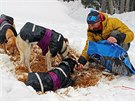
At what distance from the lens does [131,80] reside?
5.95 metres

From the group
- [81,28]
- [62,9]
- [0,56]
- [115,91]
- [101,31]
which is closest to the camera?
[115,91]

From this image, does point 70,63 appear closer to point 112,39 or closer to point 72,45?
point 112,39

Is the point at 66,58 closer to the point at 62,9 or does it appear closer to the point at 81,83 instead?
the point at 81,83

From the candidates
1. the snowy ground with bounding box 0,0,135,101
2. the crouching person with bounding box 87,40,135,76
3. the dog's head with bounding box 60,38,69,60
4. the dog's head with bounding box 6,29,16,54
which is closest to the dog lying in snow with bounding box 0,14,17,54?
the dog's head with bounding box 6,29,16,54

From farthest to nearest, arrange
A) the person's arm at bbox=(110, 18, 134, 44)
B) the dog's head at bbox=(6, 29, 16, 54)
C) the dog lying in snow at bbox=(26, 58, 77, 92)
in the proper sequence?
the dog's head at bbox=(6, 29, 16, 54) → the person's arm at bbox=(110, 18, 134, 44) → the dog lying in snow at bbox=(26, 58, 77, 92)

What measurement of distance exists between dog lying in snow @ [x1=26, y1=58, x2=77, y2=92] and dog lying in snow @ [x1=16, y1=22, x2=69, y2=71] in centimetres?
36

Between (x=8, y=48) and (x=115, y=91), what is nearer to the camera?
(x=115, y=91)

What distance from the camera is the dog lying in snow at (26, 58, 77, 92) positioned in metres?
5.55

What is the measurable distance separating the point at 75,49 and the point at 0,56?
1603 mm

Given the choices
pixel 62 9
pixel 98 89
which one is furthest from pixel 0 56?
pixel 62 9

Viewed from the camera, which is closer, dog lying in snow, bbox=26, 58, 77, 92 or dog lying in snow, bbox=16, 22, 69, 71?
dog lying in snow, bbox=26, 58, 77, 92

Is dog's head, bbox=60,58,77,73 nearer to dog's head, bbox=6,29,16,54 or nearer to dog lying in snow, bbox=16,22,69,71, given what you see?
dog lying in snow, bbox=16,22,69,71

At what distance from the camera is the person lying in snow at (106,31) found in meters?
6.02

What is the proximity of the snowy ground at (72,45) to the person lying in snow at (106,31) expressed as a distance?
1.97 ft
